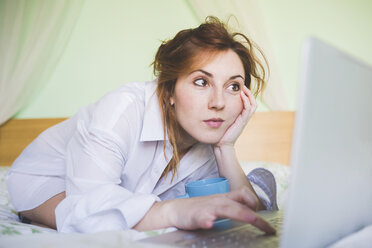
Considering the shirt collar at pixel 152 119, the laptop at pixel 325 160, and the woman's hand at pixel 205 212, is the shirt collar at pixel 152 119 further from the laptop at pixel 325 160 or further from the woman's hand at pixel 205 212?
the laptop at pixel 325 160

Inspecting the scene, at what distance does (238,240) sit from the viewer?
56 centimetres

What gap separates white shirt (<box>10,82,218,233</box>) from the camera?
69 centimetres

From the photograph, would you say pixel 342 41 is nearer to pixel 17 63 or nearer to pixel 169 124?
pixel 169 124

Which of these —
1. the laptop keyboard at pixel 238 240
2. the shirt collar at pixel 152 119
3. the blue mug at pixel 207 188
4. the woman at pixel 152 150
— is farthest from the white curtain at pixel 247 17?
the laptop keyboard at pixel 238 240

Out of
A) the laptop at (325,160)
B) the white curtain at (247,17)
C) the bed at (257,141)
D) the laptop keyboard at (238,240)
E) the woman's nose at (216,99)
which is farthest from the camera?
the white curtain at (247,17)

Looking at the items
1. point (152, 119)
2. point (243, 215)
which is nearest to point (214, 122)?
point (152, 119)

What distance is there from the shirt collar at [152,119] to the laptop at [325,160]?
1.36 ft

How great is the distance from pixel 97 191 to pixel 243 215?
1.09 feet

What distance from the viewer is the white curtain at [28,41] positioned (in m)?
2.13

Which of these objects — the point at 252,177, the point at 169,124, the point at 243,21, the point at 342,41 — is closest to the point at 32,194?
the point at 169,124

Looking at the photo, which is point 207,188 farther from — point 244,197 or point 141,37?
point 141,37

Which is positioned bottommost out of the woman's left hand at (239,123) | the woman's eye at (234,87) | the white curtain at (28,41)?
the woman's left hand at (239,123)

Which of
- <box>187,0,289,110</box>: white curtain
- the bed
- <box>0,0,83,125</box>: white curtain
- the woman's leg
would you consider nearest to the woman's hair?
the woman's leg

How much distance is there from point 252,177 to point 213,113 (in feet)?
1.41
